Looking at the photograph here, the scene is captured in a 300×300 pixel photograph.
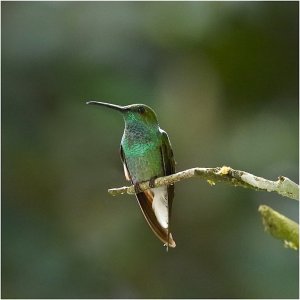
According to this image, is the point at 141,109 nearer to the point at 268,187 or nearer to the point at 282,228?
the point at 268,187

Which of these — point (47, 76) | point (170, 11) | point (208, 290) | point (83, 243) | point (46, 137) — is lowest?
point (208, 290)

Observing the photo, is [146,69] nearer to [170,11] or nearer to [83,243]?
[170,11]

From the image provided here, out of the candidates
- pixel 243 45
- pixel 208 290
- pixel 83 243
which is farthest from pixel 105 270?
pixel 243 45

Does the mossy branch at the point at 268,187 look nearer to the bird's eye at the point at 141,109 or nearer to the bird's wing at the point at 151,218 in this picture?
the bird's wing at the point at 151,218

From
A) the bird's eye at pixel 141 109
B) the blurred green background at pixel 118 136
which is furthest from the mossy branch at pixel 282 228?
the blurred green background at pixel 118 136

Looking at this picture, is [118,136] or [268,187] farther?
[118,136]

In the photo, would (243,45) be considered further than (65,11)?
No

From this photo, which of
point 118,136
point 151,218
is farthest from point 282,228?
point 118,136
